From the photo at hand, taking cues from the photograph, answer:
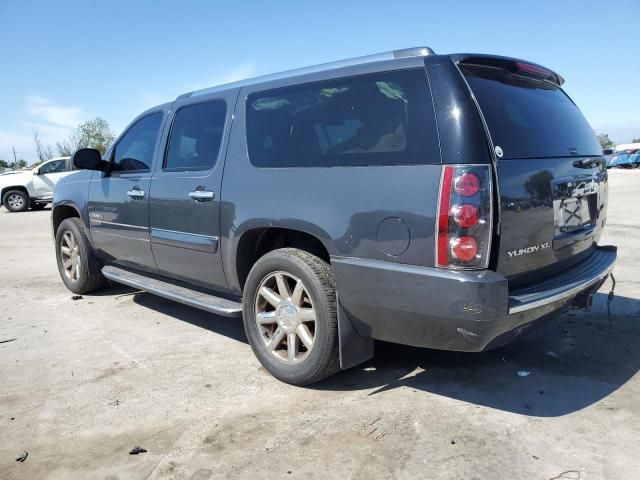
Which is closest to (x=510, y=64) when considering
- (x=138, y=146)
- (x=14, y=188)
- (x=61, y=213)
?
(x=138, y=146)

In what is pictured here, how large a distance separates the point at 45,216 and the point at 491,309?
56.6 ft

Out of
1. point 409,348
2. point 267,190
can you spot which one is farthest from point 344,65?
point 409,348

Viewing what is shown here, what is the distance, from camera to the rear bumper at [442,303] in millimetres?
2545

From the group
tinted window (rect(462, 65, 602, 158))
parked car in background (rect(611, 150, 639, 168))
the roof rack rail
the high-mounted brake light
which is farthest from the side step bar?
parked car in background (rect(611, 150, 639, 168))

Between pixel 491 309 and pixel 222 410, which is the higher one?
pixel 491 309

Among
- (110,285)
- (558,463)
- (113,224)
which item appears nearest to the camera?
(558,463)

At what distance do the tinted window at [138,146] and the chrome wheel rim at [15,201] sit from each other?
16.3 m

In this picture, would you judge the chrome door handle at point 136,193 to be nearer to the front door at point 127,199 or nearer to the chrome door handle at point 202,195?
the front door at point 127,199

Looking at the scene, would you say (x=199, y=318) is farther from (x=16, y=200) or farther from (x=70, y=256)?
(x=16, y=200)

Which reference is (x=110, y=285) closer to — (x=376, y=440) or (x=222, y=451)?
(x=222, y=451)

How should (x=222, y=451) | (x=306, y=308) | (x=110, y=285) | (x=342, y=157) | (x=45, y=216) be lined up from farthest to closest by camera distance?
(x=45, y=216) < (x=110, y=285) < (x=306, y=308) < (x=342, y=157) < (x=222, y=451)

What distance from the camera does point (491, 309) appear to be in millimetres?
2531

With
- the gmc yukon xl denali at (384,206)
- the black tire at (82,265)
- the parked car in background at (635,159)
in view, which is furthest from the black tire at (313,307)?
the parked car in background at (635,159)

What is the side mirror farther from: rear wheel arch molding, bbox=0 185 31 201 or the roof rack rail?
rear wheel arch molding, bbox=0 185 31 201
